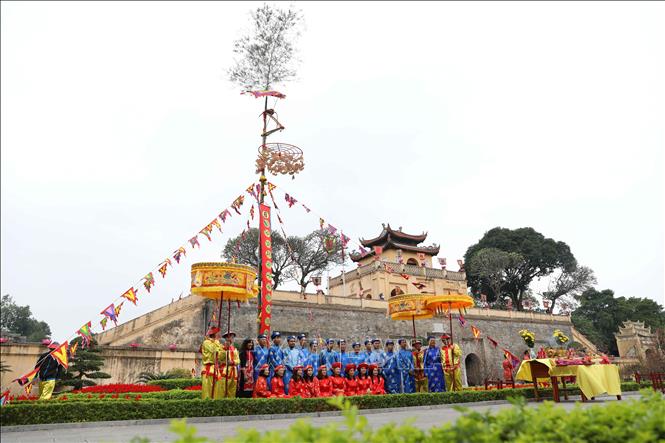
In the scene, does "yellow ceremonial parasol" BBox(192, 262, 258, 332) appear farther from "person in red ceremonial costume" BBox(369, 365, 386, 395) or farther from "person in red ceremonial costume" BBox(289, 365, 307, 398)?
"person in red ceremonial costume" BBox(369, 365, 386, 395)

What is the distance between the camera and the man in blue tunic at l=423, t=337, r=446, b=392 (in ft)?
42.9

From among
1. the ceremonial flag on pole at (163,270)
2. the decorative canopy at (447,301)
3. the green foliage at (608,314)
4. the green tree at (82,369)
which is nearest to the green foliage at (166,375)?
the green tree at (82,369)

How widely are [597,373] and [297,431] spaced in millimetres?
9508

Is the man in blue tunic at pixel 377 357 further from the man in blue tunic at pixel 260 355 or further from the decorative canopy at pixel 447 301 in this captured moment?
the man in blue tunic at pixel 260 355

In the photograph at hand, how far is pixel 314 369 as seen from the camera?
11375mm

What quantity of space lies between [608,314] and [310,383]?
40630 mm

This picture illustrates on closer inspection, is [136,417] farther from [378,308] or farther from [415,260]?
[415,260]

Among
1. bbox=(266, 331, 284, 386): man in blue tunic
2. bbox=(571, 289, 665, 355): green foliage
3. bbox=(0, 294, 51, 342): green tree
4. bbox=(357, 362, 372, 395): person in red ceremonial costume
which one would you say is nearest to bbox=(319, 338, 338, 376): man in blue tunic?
bbox=(357, 362, 372, 395): person in red ceremonial costume

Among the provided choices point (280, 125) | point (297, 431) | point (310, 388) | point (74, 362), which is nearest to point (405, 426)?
point (297, 431)

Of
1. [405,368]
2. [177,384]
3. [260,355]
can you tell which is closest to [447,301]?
[405,368]

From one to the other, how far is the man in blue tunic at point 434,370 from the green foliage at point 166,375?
9.88 meters

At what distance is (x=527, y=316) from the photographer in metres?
33.6

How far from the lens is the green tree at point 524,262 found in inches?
1805

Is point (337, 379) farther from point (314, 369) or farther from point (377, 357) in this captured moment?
point (377, 357)
